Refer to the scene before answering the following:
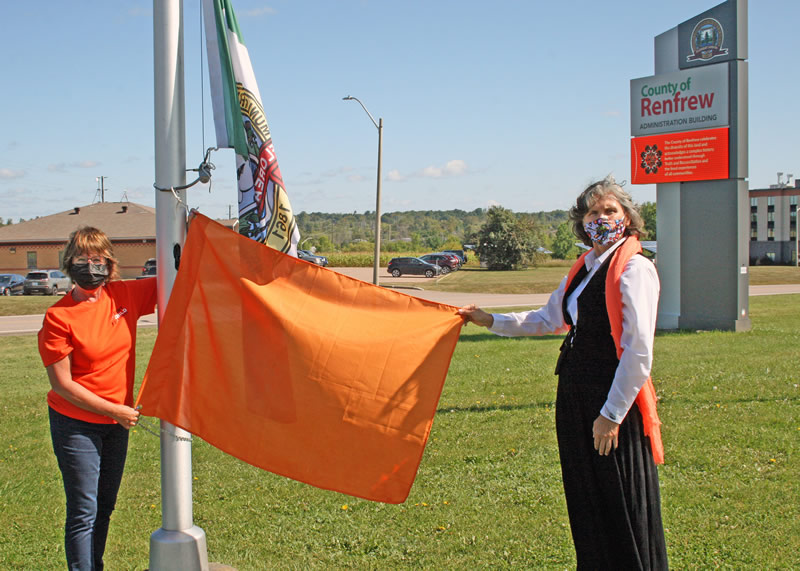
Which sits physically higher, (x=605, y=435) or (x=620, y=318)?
(x=620, y=318)

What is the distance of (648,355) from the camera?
339 centimetres

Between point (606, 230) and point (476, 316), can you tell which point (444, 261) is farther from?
point (606, 230)

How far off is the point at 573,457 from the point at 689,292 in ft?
53.5

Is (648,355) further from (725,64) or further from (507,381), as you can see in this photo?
(725,64)

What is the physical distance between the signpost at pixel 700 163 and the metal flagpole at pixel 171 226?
54.5 ft

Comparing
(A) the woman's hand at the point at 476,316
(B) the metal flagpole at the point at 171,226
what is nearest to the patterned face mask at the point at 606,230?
(A) the woman's hand at the point at 476,316

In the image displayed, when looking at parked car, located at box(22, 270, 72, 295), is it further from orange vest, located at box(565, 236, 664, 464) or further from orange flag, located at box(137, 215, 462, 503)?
orange vest, located at box(565, 236, 664, 464)

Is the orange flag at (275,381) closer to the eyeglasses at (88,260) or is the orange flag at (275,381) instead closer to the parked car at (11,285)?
the eyeglasses at (88,260)

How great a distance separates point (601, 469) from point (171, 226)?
2568 millimetres

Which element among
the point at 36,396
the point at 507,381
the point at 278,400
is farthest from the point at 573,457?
the point at 36,396

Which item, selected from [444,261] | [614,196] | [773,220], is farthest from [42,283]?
[773,220]

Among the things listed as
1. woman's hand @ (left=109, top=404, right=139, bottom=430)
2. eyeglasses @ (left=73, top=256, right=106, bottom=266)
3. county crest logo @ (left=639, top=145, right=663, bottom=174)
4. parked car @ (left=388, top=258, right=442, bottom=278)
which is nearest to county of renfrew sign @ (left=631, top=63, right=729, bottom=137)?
county crest logo @ (left=639, top=145, right=663, bottom=174)

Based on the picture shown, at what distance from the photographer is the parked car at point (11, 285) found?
4403cm

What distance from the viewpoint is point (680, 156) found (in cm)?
1866
